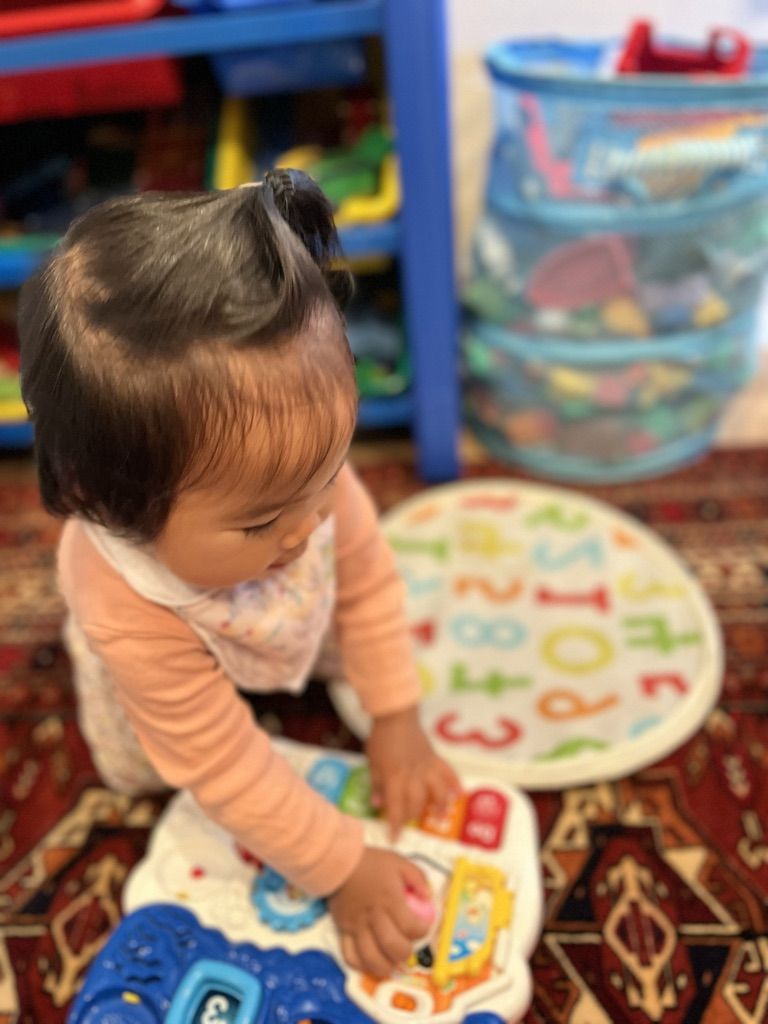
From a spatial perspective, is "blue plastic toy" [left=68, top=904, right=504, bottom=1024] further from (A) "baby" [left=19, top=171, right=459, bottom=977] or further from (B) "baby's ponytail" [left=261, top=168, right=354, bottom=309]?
(B) "baby's ponytail" [left=261, top=168, right=354, bottom=309]

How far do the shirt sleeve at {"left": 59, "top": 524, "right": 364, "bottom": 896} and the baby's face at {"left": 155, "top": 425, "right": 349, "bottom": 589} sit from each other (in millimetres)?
60

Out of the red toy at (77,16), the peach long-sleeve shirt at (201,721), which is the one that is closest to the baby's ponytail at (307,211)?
the peach long-sleeve shirt at (201,721)

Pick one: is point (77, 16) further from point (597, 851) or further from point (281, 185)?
point (597, 851)

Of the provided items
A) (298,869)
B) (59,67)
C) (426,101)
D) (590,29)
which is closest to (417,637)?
(298,869)

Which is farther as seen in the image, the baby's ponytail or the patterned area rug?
the patterned area rug

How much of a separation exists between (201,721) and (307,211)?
1.06 ft

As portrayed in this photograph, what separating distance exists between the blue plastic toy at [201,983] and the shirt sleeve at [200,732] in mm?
60

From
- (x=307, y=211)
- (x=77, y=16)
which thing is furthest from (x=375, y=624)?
(x=77, y=16)

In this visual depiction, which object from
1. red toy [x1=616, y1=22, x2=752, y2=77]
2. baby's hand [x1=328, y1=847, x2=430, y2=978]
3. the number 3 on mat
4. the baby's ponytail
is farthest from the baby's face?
red toy [x1=616, y1=22, x2=752, y2=77]

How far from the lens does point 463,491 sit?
1.07 metres

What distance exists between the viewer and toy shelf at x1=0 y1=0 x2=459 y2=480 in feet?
2.64

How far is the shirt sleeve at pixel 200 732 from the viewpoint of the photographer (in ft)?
1.84

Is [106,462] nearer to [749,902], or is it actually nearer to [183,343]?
[183,343]

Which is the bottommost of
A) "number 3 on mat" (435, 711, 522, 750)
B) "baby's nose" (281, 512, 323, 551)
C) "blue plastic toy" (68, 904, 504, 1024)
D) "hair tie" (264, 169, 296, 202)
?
"number 3 on mat" (435, 711, 522, 750)
